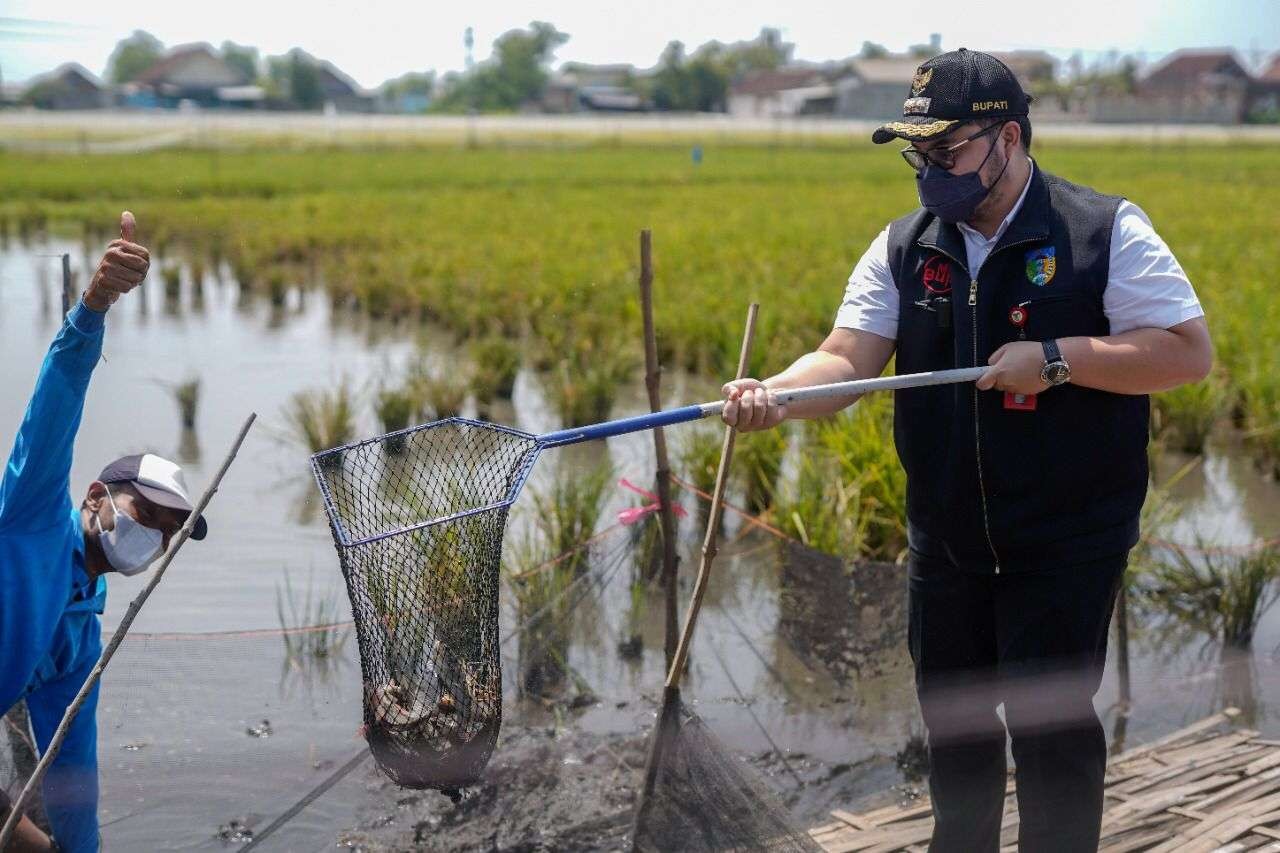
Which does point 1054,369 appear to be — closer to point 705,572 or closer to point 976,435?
point 976,435

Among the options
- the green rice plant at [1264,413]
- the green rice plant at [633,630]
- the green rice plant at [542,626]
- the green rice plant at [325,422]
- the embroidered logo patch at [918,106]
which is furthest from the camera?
the green rice plant at [325,422]

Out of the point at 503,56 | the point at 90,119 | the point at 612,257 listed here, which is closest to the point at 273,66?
the point at 503,56

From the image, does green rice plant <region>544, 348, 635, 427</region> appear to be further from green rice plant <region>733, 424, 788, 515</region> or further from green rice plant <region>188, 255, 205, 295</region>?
green rice plant <region>188, 255, 205, 295</region>

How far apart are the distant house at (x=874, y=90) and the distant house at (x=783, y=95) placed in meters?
0.99

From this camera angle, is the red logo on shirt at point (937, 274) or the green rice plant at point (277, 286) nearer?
the red logo on shirt at point (937, 274)

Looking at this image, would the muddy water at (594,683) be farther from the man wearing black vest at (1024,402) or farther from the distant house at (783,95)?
the distant house at (783,95)

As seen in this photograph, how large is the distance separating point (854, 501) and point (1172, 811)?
1.97m

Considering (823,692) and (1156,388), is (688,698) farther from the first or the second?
(1156,388)

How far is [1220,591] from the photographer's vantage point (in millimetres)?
4934

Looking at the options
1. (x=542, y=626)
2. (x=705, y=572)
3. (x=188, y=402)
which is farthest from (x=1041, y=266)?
(x=188, y=402)

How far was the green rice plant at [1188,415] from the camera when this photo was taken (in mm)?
7680

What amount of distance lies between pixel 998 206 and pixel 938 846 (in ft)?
4.28

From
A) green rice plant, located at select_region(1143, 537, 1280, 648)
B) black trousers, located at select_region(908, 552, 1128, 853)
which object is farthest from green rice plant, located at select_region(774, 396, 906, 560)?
black trousers, located at select_region(908, 552, 1128, 853)

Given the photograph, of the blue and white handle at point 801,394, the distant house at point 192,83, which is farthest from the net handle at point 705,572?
the distant house at point 192,83
